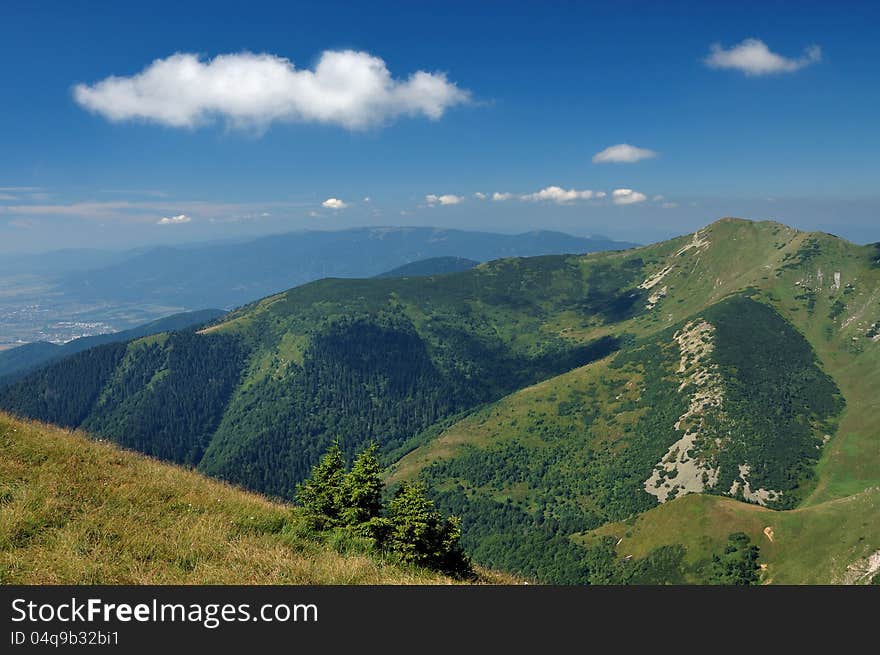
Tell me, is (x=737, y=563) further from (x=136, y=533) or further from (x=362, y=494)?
(x=136, y=533)

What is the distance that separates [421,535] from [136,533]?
10.3 meters

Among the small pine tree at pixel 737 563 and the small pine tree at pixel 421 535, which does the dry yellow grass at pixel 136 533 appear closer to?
the small pine tree at pixel 421 535

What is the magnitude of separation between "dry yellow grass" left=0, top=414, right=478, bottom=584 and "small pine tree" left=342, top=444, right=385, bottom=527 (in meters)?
4.42

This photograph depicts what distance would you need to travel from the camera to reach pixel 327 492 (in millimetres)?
19641

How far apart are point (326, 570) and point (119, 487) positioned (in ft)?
20.9

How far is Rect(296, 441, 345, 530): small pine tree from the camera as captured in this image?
16578 millimetres

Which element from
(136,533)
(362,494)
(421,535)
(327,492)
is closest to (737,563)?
(421,535)

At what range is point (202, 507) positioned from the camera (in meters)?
11.4

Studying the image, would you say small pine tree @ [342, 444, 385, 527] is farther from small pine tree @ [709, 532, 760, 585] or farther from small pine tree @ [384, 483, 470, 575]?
small pine tree @ [709, 532, 760, 585]

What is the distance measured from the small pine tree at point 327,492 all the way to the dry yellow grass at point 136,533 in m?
3.27

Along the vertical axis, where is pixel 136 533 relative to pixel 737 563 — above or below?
above

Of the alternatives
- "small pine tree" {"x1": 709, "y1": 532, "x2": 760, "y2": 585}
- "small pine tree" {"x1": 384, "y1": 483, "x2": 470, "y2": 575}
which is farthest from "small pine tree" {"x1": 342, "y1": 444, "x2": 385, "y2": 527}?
"small pine tree" {"x1": 709, "y1": 532, "x2": 760, "y2": 585}
